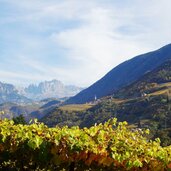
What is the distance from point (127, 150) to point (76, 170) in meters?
1.93

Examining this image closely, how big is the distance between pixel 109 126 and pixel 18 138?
3308mm

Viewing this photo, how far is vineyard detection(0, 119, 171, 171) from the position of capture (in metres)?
13.0

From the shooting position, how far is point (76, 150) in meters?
13.0

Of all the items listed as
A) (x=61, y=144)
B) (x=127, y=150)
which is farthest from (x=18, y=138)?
(x=127, y=150)

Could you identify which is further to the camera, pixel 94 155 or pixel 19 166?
pixel 19 166

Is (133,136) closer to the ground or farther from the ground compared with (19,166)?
farther from the ground

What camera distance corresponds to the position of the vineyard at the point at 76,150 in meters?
13.0

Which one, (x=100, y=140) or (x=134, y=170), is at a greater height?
(x=100, y=140)

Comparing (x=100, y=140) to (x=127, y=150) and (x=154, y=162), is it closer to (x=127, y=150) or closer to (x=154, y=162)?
(x=127, y=150)

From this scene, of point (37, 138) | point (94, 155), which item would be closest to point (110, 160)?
point (94, 155)

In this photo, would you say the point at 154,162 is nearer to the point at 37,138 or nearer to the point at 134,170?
the point at 134,170

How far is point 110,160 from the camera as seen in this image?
13.2 m

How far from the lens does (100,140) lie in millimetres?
13359

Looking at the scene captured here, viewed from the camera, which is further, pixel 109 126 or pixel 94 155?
pixel 109 126
